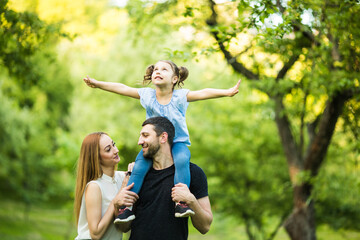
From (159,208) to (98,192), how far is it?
48 centimetres

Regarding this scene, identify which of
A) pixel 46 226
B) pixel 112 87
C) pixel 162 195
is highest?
pixel 112 87

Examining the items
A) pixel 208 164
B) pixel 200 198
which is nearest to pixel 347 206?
pixel 208 164

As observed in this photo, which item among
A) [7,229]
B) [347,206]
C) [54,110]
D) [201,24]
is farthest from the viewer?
[54,110]

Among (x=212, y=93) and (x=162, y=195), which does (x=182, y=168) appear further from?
(x=212, y=93)

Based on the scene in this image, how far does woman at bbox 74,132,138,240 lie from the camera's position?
303 centimetres

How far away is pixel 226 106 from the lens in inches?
480

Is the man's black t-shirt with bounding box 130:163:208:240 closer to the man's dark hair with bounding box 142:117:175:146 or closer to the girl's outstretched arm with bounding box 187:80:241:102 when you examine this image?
the man's dark hair with bounding box 142:117:175:146

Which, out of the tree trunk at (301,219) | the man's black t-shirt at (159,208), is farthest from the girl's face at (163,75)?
the tree trunk at (301,219)

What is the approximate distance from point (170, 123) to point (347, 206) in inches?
352

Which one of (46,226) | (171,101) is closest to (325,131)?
(171,101)

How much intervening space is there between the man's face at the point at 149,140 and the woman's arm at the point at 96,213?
47cm

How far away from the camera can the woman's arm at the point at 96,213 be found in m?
3.02

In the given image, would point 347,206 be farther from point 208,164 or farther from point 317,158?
point 208,164

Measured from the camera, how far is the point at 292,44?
6.92 metres
